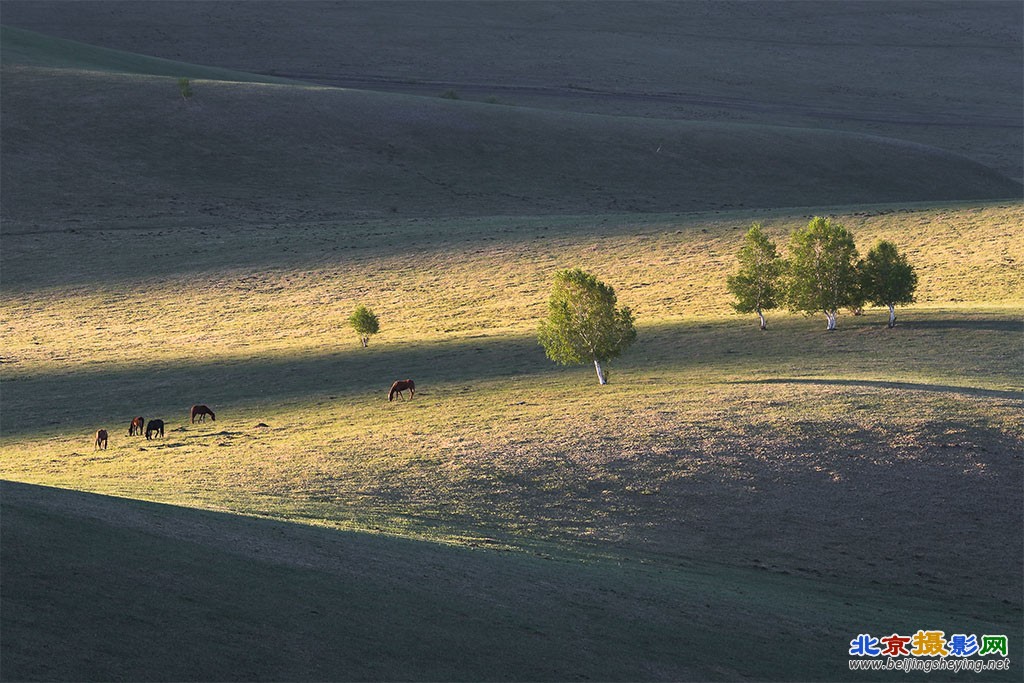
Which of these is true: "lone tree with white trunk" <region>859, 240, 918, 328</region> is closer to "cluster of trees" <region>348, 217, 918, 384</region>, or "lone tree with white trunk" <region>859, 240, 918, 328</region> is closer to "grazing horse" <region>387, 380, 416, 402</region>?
"cluster of trees" <region>348, 217, 918, 384</region>

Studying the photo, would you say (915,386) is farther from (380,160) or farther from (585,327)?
(380,160)

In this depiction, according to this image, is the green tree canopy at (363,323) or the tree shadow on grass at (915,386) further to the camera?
the green tree canopy at (363,323)

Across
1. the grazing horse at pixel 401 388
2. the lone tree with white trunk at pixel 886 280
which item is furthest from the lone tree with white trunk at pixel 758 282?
the grazing horse at pixel 401 388

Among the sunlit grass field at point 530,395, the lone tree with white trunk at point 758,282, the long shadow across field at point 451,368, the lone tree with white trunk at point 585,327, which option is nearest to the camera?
the sunlit grass field at point 530,395

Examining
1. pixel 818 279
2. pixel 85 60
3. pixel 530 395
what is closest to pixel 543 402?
pixel 530 395

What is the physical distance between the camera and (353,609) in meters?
20.1

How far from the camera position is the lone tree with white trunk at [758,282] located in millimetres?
51125

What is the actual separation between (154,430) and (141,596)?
893 inches

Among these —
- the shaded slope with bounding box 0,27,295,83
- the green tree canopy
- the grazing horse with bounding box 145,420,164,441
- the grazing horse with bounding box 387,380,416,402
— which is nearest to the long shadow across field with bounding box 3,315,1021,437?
the grazing horse with bounding box 387,380,416,402

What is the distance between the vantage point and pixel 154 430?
40500 mm

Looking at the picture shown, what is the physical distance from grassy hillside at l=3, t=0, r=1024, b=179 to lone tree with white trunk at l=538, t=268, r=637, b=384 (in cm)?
9046

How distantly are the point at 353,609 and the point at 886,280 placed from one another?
3612cm

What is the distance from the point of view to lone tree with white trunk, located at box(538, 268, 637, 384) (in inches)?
1740

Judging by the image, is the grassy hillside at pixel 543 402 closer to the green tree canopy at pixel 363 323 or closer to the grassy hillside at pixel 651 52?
the green tree canopy at pixel 363 323
